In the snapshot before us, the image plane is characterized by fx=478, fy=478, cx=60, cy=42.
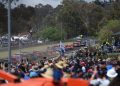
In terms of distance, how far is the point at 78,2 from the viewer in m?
98.3

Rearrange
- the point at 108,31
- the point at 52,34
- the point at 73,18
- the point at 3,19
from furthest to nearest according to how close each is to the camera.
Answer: the point at 73,18
the point at 52,34
the point at 3,19
the point at 108,31

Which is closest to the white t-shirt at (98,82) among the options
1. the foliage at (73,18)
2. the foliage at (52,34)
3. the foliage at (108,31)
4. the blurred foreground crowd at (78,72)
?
the blurred foreground crowd at (78,72)

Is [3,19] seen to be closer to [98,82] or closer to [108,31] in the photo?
[108,31]

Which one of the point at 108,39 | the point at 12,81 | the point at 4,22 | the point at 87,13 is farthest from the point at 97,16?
the point at 12,81

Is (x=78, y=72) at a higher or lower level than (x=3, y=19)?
lower

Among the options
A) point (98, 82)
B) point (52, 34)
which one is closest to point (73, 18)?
point (52, 34)

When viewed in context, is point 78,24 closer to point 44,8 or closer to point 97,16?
point 97,16

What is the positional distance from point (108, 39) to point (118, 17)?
2694 cm

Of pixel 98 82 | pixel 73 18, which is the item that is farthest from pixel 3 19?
pixel 98 82

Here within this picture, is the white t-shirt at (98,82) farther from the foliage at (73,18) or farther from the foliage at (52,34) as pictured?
the foliage at (73,18)

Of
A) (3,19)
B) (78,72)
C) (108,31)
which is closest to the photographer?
(78,72)

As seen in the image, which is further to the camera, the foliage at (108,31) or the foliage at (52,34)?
the foliage at (52,34)

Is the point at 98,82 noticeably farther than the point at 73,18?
No

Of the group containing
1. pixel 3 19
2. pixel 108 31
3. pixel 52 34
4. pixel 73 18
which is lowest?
pixel 52 34
